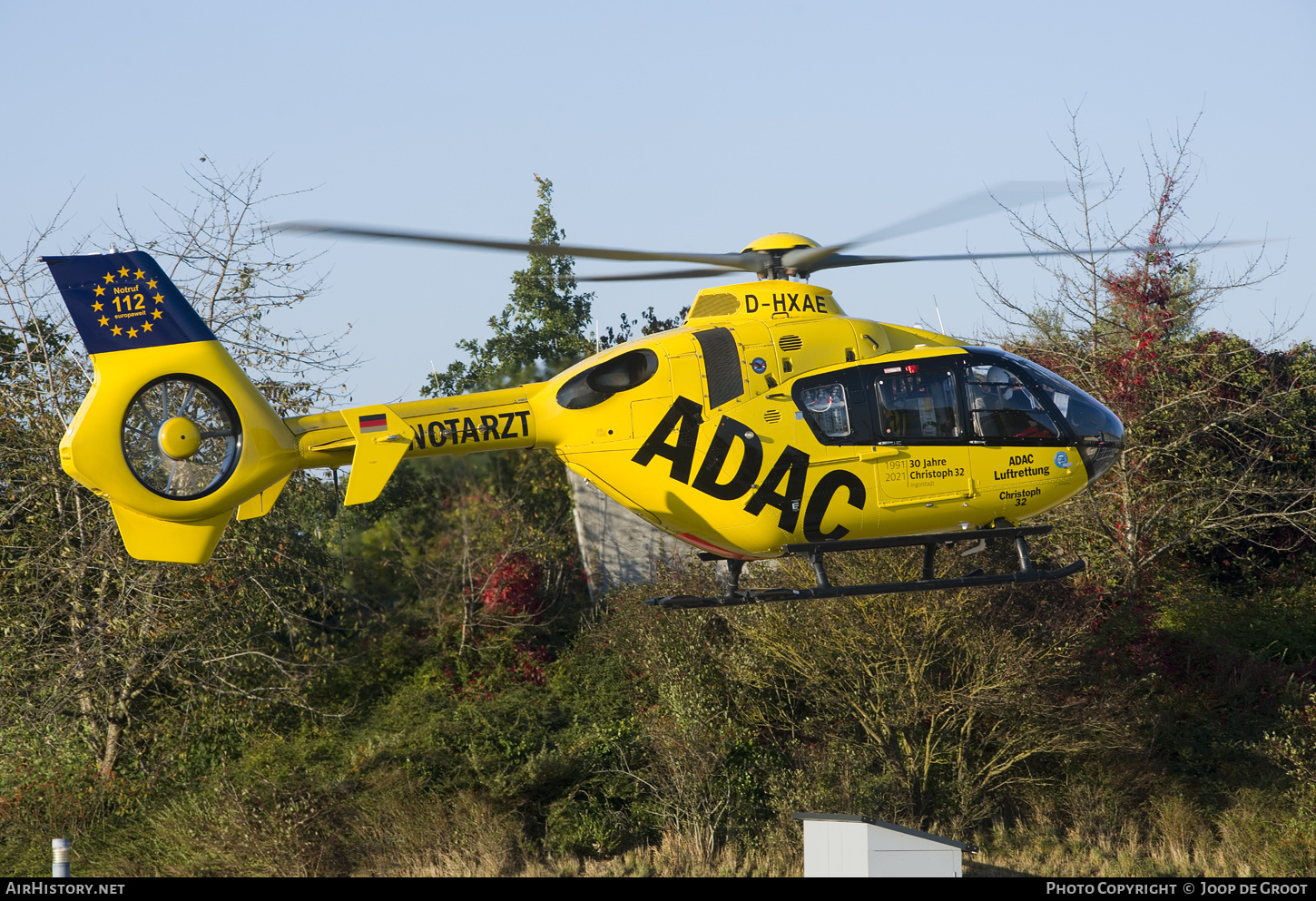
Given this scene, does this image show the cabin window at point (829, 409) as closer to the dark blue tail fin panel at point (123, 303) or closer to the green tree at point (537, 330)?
the dark blue tail fin panel at point (123, 303)

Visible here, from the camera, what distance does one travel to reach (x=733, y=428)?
10.8 meters

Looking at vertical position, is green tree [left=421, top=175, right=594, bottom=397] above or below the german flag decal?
above

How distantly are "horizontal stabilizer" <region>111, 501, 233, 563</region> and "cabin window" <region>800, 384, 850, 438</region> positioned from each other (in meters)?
5.23

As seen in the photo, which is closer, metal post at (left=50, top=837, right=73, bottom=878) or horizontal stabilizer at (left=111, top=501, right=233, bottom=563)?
horizontal stabilizer at (left=111, top=501, right=233, bottom=563)

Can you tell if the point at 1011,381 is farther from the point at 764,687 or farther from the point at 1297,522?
the point at 1297,522

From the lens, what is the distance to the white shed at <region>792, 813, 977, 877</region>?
561 inches

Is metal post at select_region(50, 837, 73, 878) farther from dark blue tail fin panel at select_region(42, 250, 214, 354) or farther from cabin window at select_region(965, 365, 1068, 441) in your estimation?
cabin window at select_region(965, 365, 1068, 441)

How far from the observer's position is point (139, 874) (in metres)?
17.3

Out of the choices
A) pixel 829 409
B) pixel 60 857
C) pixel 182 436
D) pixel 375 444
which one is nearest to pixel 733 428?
pixel 829 409

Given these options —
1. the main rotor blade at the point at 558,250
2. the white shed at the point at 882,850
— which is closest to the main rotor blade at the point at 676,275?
the main rotor blade at the point at 558,250

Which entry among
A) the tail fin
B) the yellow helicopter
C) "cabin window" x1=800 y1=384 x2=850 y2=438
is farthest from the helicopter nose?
the tail fin

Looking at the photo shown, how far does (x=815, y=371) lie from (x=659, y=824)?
10596 mm

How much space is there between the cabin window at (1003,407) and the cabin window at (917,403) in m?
0.21
